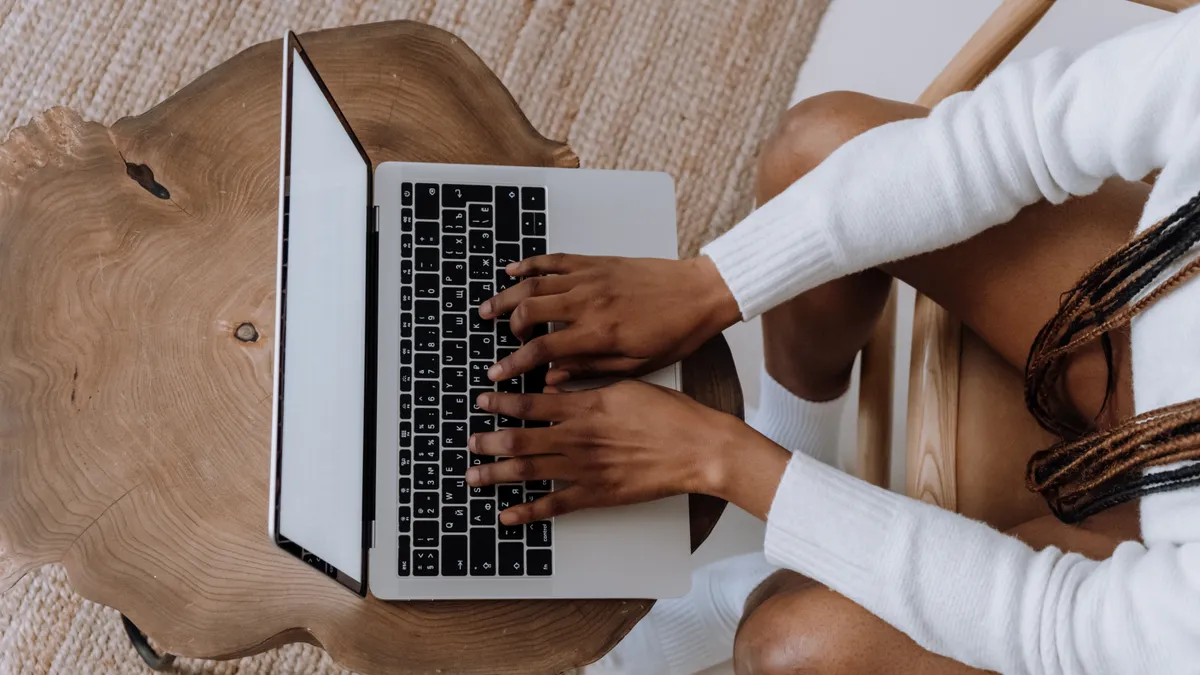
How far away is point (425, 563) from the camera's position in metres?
0.73

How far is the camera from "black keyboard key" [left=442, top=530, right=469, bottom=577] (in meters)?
0.73

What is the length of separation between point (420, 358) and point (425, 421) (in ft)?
0.17

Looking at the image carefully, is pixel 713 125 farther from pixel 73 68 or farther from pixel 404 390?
pixel 73 68

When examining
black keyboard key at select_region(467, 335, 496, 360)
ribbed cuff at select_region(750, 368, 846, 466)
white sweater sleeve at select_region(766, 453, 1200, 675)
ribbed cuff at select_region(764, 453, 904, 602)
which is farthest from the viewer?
ribbed cuff at select_region(750, 368, 846, 466)

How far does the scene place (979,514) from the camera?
0.78 m

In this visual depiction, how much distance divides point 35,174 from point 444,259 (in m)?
0.35

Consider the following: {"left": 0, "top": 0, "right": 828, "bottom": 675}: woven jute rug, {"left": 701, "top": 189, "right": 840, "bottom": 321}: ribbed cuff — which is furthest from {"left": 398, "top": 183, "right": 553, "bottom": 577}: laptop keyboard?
{"left": 0, "top": 0, "right": 828, "bottom": 675}: woven jute rug

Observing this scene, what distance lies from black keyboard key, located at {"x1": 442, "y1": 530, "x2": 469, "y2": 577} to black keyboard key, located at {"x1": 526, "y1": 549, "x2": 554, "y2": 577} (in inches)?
1.9

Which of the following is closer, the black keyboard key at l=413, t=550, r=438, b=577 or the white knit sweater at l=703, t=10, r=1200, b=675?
the white knit sweater at l=703, t=10, r=1200, b=675

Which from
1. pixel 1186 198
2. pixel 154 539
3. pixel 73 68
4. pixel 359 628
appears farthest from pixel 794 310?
pixel 73 68

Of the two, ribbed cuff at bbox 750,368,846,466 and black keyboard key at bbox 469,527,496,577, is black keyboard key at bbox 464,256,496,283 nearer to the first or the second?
black keyboard key at bbox 469,527,496,577

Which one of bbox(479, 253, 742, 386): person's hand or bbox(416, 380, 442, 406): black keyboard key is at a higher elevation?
bbox(479, 253, 742, 386): person's hand

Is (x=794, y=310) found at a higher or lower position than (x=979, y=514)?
higher

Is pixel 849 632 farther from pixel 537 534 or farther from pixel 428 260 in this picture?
pixel 428 260
